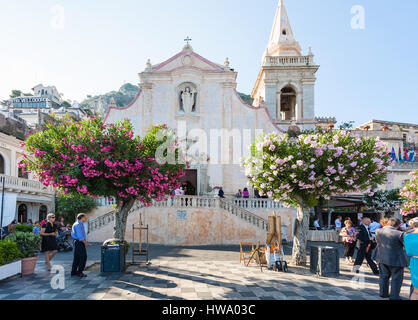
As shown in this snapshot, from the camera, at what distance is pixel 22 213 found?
24844mm

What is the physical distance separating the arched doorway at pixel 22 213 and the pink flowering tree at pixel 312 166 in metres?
20.8

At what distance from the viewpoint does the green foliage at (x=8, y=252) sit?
8617 millimetres

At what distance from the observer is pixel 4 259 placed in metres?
8.65

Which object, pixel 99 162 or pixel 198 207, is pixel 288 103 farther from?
pixel 99 162

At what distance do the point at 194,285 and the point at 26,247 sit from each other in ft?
18.0

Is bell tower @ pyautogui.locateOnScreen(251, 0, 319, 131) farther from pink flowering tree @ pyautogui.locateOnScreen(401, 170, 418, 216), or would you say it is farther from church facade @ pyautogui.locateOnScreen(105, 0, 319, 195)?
pink flowering tree @ pyautogui.locateOnScreen(401, 170, 418, 216)

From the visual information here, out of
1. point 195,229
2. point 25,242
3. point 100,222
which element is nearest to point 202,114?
point 195,229

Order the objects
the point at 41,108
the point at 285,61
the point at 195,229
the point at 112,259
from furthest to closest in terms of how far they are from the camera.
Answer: the point at 41,108
the point at 285,61
the point at 195,229
the point at 112,259

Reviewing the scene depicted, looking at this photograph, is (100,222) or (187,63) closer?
(100,222)

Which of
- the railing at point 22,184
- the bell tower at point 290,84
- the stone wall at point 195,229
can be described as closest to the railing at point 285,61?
Result: the bell tower at point 290,84

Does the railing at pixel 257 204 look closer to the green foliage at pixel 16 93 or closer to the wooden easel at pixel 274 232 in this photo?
the wooden easel at pixel 274 232

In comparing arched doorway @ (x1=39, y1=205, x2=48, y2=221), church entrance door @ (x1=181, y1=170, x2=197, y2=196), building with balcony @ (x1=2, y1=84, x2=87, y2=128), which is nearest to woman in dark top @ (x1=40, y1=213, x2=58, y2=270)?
church entrance door @ (x1=181, y1=170, x2=197, y2=196)
